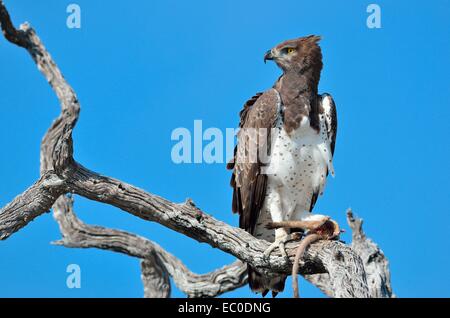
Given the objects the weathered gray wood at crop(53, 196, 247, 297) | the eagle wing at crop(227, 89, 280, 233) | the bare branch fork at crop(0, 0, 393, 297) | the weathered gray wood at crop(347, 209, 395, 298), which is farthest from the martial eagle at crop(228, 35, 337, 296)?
the weathered gray wood at crop(53, 196, 247, 297)

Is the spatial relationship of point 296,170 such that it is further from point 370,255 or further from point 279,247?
point 370,255

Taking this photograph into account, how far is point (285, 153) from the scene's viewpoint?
7.82 meters

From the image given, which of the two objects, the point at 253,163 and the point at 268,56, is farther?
the point at 268,56

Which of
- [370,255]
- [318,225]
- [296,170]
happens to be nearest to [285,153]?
[296,170]

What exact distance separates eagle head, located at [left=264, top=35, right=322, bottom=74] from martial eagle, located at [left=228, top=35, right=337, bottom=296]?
12 millimetres

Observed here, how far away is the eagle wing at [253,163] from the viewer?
26.0ft

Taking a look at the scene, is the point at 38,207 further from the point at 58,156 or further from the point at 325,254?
the point at 325,254

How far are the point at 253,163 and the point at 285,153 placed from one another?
41cm

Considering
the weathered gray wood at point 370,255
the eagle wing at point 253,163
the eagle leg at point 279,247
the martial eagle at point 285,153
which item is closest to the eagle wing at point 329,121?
the martial eagle at point 285,153

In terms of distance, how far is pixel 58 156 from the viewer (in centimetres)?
723

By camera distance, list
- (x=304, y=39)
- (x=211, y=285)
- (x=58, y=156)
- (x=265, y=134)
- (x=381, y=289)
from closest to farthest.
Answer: (x=58, y=156) → (x=265, y=134) → (x=304, y=39) → (x=381, y=289) → (x=211, y=285)

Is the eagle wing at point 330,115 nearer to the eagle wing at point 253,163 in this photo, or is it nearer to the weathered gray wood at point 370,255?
the eagle wing at point 253,163
